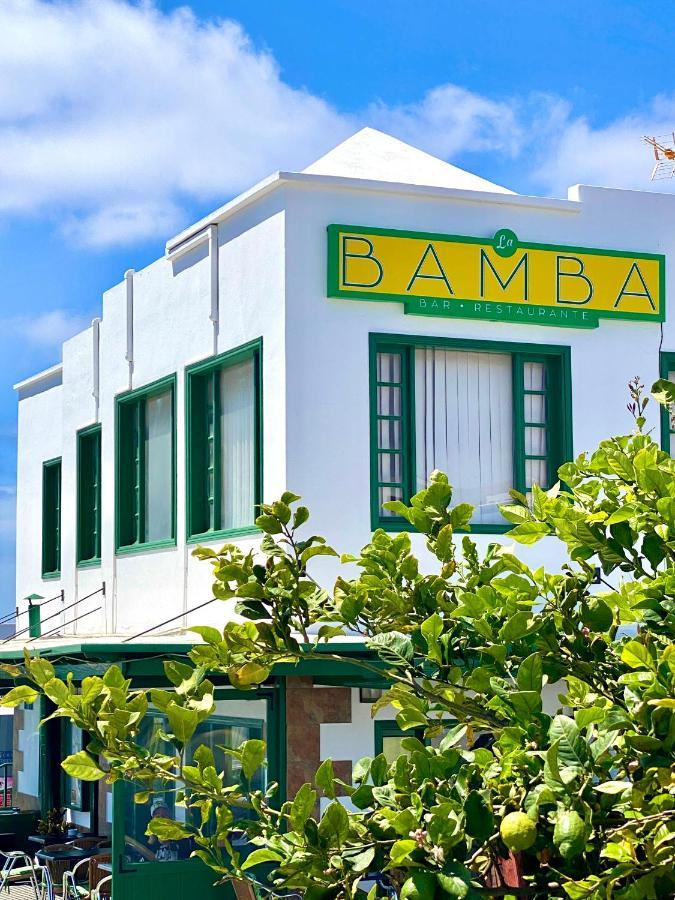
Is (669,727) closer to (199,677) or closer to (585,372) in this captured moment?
(199,677)

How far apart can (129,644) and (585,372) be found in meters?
5.54

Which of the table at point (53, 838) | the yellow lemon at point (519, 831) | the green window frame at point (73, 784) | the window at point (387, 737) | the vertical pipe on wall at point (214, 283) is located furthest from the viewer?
the green window frame at point (73, 784)

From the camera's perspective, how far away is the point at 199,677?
3273 mm

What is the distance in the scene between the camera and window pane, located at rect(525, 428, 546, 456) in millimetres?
14219

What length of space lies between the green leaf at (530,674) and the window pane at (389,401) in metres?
10.5

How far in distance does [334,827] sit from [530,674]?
0.52 m

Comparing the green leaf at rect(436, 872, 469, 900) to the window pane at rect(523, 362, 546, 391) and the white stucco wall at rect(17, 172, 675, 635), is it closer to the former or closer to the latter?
the white stucco wall at rect(17, 172, 675, 635)

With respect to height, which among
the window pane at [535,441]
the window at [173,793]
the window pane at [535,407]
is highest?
the window pane at [535,407]

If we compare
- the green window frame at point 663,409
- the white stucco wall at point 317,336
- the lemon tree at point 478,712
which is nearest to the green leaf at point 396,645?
the lemon tree at point 478,712

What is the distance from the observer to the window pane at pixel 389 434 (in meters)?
13.6

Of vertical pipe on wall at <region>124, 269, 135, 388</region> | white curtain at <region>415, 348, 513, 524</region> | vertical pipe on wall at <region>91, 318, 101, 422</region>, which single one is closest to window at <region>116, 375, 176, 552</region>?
vertical pipe on wall at <region>124, 269, 135, 388</region>

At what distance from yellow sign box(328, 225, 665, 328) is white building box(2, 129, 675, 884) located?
0.02 m

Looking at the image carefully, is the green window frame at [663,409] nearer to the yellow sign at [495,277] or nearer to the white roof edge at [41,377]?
the yellow sign at [495,277]

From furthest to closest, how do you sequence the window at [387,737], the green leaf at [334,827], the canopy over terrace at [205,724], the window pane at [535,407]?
the window pane at [535,407]
the window at [387,737]
the canopy over terrace at [205,724]
the green leaf at [334,827]
